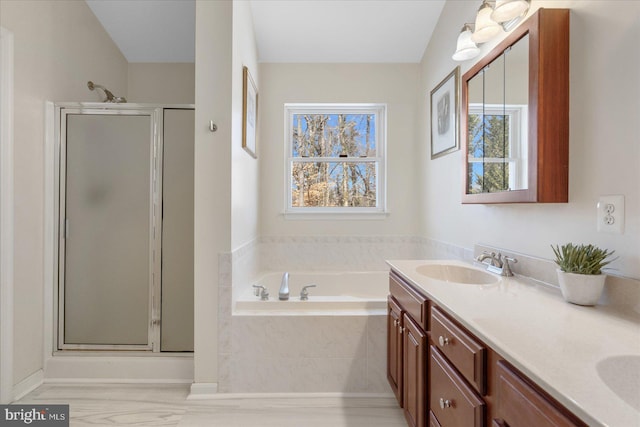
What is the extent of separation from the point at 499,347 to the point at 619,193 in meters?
0.74

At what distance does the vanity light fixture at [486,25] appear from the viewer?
5.14 feet

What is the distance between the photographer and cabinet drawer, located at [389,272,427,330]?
1.29 meters

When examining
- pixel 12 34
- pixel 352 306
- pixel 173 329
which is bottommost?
pixel 173 329

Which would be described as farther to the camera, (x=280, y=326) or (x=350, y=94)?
(x=350, y=94)

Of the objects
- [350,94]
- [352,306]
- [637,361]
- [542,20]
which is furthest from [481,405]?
[350,94]

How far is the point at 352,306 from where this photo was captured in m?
2.06

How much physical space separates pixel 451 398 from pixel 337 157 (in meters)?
2.37

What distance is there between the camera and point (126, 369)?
2.09m

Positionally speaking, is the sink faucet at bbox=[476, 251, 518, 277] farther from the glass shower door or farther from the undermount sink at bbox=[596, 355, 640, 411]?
the glass shower door

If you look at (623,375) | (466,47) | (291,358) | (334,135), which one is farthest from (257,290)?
(466,47)

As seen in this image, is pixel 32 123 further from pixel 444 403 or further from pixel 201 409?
pixel 444 403

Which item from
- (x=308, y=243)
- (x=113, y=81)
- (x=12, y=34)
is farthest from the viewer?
(x=308, y=243)

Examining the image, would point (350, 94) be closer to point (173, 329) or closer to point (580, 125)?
point (580, 125)

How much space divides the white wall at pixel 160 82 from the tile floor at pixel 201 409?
243cm
